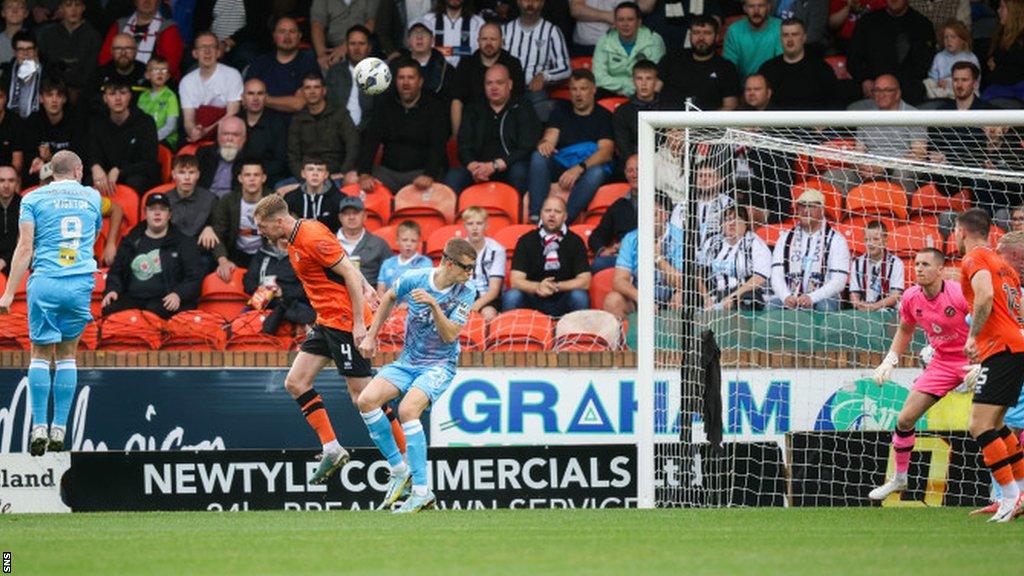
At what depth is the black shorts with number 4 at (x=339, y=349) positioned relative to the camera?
1184cm

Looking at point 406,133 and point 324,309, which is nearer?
point 324,309

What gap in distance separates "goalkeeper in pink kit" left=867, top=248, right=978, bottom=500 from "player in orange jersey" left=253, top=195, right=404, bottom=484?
3.46 m

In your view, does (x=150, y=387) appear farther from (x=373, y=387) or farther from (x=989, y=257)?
(x=989, y=257)

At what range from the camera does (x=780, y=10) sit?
17.7 metres

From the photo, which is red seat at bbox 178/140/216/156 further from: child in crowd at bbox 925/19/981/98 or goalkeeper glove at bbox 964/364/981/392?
goalkeeper glove at bbox 964/364/981/392

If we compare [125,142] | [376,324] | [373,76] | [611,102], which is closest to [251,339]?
[373,76]

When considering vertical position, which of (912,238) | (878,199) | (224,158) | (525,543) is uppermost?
(224,158)

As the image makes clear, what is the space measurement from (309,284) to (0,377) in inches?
153

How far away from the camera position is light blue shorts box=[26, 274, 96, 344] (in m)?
11.4

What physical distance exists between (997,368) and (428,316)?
357 cm

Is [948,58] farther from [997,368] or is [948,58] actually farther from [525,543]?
[525,543]

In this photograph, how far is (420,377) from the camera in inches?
445

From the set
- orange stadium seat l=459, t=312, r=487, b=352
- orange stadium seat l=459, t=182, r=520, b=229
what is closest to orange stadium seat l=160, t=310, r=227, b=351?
orange stadium seat l=459, t=312, r=487, b=352

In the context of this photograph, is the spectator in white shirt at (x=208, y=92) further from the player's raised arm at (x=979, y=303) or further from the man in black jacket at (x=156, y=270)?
the player's raised arm at (x=979, y=303)
